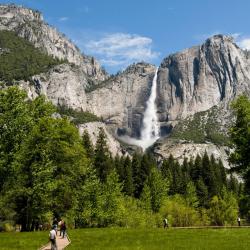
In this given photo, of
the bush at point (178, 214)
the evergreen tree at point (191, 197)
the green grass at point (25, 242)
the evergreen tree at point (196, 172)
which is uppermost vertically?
the evergreen tree at point (196, 172)

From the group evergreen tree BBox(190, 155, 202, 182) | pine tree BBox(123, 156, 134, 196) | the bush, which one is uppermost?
evergreen tree BBox(190, 155, 202, 182)

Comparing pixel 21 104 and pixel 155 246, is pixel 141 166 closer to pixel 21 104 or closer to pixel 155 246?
pixel 21 104

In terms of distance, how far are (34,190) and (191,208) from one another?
57865 mm

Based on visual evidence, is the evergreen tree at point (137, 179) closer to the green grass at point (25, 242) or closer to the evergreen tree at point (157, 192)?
the evergreen tree at point (157, 192)

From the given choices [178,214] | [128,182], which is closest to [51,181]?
[178,214]

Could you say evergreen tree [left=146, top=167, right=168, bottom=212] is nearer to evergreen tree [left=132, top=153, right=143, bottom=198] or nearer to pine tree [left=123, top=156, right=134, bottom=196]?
pine tree [left=123, top=156, right=134, bottom=196]

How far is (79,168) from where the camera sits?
57.6 m

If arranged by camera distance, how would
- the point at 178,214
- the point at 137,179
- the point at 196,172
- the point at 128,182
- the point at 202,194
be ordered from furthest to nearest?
the point at 196,172 → the point at 202,194 → the point at 137,179 → the point at 128,182 → the point at 178,214

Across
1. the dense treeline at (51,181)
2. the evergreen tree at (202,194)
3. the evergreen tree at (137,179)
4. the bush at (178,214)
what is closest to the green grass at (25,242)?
the dense treeline at (51,181)

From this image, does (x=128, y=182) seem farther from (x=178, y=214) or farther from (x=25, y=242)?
(x=25, y=242)

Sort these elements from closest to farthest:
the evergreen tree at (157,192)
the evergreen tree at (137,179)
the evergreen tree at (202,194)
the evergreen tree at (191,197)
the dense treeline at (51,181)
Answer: the dense treeline at (51,181), the evergreen tree at (157,192), the evergreen tree at (191,197), the evergreen tree at (137,179), the evergreen tree at (202,194)

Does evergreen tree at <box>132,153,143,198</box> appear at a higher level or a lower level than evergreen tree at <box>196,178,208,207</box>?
higher

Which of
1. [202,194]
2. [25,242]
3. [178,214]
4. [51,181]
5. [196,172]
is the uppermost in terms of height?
[196,172]

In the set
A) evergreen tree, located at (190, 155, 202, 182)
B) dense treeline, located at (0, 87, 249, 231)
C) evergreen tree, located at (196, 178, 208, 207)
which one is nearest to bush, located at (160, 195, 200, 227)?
dense treeline, located at (0, 87, 249, 231)
